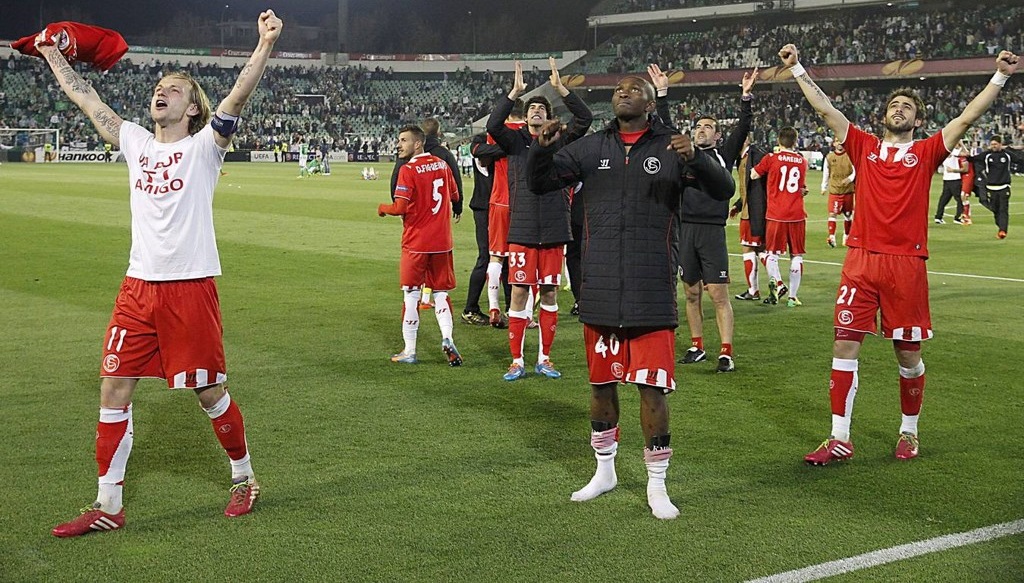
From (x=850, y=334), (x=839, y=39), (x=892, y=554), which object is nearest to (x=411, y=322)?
(x=850, y=334)

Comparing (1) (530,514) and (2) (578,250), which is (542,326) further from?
(1) (530,514)

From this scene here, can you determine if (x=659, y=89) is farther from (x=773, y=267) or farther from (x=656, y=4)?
(x=656, y=4)

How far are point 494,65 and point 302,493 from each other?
8886 cm

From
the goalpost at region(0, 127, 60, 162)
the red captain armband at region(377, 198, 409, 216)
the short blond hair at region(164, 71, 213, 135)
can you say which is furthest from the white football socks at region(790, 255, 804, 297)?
the goalpost at region(0, 127, 60, 162)

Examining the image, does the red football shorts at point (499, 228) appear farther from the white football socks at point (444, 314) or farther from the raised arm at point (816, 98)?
the raised arm at point (816, 98)

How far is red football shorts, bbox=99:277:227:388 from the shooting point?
17.3ft

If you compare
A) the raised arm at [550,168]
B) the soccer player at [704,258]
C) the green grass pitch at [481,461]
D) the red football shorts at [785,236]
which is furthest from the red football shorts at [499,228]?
the raised arm at [550,168]

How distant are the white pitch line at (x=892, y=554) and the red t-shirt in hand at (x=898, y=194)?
1.83 meters

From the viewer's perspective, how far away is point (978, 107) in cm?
622

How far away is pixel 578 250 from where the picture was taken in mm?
12156

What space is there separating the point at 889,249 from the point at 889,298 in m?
0.30

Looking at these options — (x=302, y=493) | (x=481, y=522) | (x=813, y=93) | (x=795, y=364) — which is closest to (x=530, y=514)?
(x=481, y=522)

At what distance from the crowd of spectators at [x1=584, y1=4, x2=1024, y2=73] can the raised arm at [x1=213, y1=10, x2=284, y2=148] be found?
63.2m

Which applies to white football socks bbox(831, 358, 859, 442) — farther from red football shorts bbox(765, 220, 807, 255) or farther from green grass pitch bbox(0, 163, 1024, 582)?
red football shorts bbox(765, 220, 807, 255)
